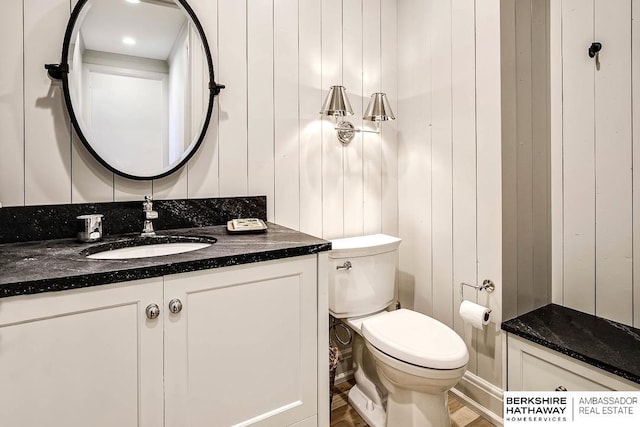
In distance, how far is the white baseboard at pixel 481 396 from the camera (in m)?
1.62

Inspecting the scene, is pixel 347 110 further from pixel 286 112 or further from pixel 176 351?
pixel 176 351

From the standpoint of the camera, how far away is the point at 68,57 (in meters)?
1.25

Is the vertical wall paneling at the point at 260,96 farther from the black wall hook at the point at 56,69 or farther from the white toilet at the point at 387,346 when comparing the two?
the black wall hook at the point at 56,69

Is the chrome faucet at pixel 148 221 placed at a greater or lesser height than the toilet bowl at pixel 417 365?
greater

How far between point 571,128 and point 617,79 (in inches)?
9.6

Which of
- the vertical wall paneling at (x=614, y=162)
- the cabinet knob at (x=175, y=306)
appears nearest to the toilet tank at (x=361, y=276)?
the cabinet knob at (x=175, y=306)

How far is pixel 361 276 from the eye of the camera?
170 centimetres

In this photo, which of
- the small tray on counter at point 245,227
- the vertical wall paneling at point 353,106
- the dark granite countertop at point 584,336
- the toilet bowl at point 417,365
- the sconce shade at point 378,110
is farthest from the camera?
the vertical wall paneling at point 353,106

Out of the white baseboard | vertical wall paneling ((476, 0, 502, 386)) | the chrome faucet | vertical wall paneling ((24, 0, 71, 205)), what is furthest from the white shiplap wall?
the white baseboard

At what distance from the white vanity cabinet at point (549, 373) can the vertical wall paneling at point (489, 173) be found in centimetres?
14

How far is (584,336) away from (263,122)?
5.40 feet

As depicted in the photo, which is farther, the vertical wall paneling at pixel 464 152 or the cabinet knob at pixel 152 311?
the vertical wall paneling at pixel 464 152

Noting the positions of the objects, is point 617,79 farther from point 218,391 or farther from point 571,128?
point 218,391

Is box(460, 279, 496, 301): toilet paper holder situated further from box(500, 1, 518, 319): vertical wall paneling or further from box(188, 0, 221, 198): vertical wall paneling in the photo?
box(188, 0, 221, 198): vertical wall paneling
